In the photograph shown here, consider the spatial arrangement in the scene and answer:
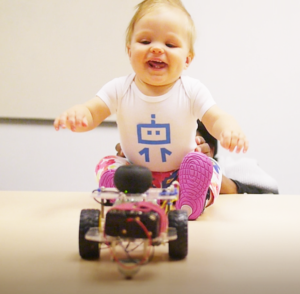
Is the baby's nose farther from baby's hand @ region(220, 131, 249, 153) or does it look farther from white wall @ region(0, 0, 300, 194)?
white wall @ region(0, 0, 300, 194)

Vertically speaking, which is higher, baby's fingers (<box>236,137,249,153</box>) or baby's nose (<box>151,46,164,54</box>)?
baby's nose (<box>151,46,164,54</box>)

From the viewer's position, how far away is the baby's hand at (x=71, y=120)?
27.4 inches

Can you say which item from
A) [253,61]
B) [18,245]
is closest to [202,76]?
[253,61]

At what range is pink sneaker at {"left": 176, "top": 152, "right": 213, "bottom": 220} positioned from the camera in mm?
746

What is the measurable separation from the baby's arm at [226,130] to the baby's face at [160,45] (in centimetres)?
12

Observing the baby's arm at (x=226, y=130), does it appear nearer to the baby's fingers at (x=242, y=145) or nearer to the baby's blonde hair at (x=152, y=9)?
the baby's fingers at (x=242, y=145)

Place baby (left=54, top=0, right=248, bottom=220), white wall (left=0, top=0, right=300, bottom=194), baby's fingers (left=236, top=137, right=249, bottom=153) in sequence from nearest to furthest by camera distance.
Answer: baby's fingers (left=236, top=137, right=249, bottom=153) < baby (left=54, top=0, right=248, bottom=220) < white wall (left=0, top=0, right=300, bottom=194)

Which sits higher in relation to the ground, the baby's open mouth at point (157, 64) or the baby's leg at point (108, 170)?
the baby's open mouth at point (157, 64)

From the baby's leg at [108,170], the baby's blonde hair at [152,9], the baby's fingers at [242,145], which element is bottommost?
the baby's leg at [108,170]

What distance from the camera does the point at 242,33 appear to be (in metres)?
1.59

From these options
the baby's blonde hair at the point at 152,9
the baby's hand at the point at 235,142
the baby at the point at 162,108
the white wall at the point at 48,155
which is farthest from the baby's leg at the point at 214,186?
the white wall at the point at 48,155

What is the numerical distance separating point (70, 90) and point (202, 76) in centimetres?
53

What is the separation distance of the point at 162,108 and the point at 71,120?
21 cm

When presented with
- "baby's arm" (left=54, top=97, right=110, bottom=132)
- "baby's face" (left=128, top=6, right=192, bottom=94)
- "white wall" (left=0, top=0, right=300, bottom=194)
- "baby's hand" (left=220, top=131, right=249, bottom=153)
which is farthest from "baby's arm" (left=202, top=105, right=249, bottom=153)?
"white wall" (left=0, top=0, right=300, bottom=194)
